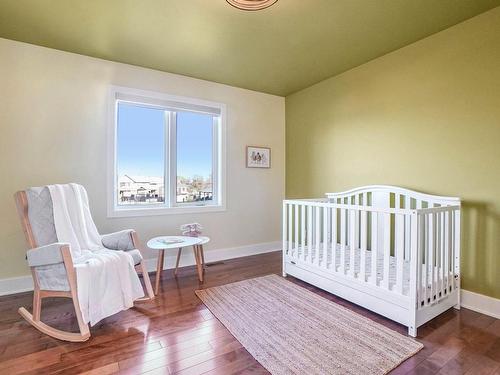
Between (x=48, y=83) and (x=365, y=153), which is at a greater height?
(x=48, y=83)

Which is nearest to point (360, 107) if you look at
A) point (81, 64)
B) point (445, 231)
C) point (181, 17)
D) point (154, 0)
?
point (445, 231)

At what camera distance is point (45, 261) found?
1.79 m

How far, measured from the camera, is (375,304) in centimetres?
201

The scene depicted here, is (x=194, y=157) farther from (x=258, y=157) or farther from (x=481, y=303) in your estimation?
(x=481, y=303)

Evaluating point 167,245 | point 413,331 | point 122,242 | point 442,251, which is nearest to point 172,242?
point 167,245

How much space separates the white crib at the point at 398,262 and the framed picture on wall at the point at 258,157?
1305 millimetres

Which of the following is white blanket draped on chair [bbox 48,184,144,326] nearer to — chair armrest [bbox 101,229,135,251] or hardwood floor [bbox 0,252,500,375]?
chair armrest [bbox 101,229,135,251]

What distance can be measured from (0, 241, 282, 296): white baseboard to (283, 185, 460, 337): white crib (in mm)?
1086

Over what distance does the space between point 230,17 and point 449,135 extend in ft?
6.99

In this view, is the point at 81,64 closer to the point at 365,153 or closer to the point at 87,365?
the point at 87,365

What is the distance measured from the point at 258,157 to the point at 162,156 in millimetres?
1373

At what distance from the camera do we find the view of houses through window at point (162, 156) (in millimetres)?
3084

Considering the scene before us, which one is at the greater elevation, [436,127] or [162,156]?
[436,127]

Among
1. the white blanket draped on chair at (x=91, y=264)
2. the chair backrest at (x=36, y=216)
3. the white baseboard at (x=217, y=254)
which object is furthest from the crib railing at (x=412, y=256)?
the chair backrest at (x=36, y=216)
